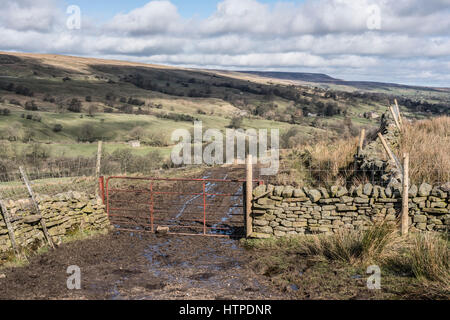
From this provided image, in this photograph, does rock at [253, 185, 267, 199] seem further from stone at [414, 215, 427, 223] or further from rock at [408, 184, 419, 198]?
stone at [414, 215, 427, 223]

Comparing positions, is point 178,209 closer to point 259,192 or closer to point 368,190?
point 259,192

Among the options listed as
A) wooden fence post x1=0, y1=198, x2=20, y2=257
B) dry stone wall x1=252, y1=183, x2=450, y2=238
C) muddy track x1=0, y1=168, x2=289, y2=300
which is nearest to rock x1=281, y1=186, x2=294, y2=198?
dry stone wall x1=252, y1=183, x2=450, y2=238

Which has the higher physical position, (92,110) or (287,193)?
(92,110)

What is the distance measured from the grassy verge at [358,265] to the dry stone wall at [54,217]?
4.14 m

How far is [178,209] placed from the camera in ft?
41.0

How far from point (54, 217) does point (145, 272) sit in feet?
10.0

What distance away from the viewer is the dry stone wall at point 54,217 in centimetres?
766

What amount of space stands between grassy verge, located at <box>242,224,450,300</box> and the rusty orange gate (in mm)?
1988

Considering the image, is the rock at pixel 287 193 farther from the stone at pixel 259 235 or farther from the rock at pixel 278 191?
the stone at pixel 259 235

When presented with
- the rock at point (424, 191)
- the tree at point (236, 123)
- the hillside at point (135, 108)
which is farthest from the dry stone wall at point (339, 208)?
the tree at point (236, 123)

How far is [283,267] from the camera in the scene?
7020 millimetres

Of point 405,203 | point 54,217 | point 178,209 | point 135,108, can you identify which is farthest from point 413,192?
point 135,108
